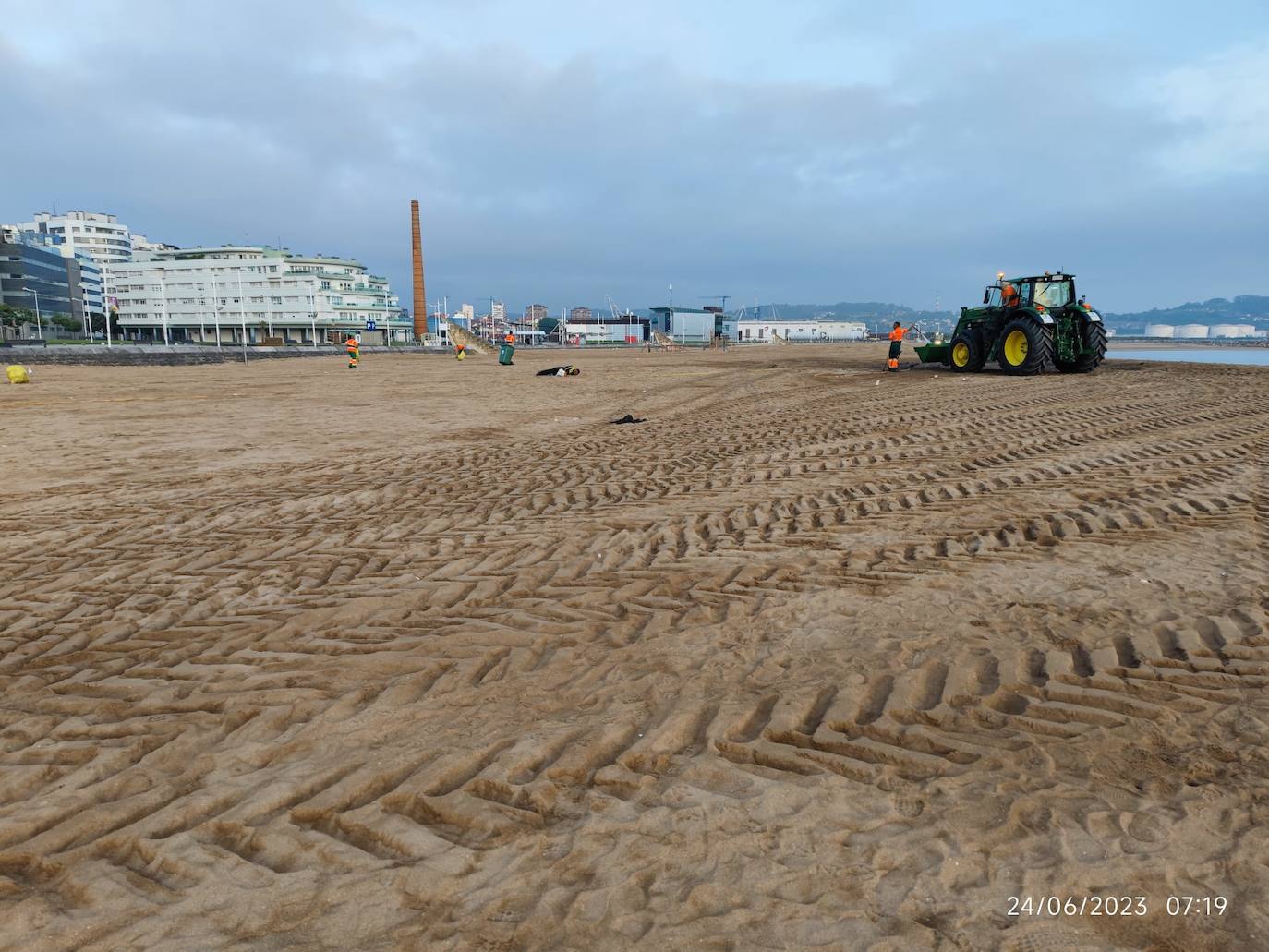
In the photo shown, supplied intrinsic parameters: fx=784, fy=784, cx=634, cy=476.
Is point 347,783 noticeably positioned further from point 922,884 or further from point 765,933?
point 922,884

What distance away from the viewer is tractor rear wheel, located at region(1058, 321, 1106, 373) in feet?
56.7

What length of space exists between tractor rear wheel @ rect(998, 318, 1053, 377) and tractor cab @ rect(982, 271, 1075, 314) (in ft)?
1.55

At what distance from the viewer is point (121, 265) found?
92.8m

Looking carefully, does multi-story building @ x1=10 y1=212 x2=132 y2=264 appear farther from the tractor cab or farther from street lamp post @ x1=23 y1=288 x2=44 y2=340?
the tractor cab

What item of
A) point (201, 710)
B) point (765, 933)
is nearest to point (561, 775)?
point (765, 933)

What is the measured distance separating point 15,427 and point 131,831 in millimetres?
11227

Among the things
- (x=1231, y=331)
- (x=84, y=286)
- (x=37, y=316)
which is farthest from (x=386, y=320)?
(x=1231, y=331)

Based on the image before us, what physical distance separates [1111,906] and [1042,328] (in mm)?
17398

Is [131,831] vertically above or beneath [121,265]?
beneath

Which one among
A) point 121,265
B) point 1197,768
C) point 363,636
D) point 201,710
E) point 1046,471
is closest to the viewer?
point 1197,768

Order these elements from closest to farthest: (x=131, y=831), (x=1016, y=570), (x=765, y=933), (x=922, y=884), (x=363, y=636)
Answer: (x=765, y=933) < (x=922, y=884) < (x=131, y=831) < (x=363, y=636) < (x=1016, y=570)

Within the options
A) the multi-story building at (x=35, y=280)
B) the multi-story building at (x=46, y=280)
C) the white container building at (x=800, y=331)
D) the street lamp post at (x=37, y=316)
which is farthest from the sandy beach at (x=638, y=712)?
the white container building at (x=800, y=331)

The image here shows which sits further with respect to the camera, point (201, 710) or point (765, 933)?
point (201, 710)

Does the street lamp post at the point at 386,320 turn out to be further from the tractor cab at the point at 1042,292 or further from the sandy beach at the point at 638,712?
the sandy beach at the point at 638,712
